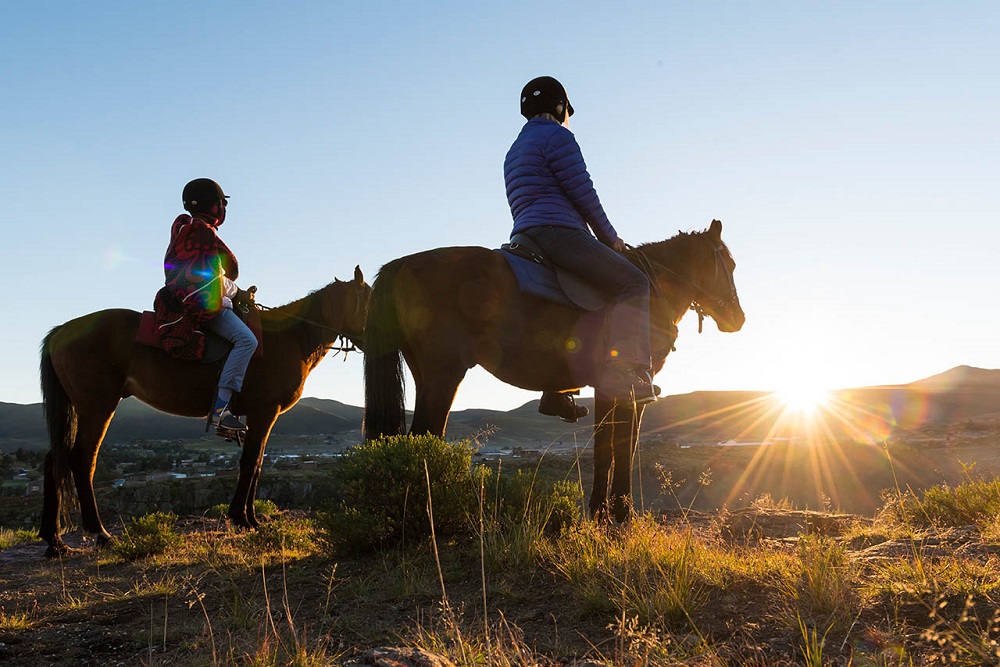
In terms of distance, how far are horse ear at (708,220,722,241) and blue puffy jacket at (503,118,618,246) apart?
55.3 inches

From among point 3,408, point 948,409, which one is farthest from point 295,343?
point 3,408

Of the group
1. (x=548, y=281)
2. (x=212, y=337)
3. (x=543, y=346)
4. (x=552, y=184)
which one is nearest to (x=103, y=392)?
(x=212, y=337)

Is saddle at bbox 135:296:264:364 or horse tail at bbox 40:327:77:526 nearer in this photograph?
saddle at bbox 135:296:264:364

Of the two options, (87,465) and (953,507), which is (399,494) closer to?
(953,507)

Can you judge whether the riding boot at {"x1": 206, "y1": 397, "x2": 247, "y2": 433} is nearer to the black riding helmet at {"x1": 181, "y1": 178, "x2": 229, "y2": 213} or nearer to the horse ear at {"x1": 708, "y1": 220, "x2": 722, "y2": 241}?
the black riding helmet at {"x1": 181, "y1": 178, "x2": 229, "y2": 213}

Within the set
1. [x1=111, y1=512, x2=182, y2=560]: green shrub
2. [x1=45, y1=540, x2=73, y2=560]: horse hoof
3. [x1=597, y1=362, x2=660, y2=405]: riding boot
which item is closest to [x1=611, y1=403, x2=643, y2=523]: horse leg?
[x1=597, y1=362, x2=660, y2=405]: riding boot

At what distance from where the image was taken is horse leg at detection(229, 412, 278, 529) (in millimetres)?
8039

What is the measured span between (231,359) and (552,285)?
13.7 ft

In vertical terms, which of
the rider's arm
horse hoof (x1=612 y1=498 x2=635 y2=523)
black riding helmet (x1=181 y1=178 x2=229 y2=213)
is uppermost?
black riding helmet (x1=181 y1=178 x2=229 y2=213)

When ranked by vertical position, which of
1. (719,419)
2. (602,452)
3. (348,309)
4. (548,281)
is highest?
(348,309)

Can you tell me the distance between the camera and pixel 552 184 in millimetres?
5102

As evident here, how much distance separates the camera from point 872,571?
10.7ft

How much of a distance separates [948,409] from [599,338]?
182 feet

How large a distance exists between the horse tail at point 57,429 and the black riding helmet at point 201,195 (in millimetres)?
2374
